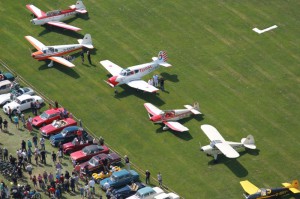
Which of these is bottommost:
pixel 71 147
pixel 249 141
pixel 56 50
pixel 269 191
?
pixel 71 147

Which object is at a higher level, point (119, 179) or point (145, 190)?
point (145, 190)

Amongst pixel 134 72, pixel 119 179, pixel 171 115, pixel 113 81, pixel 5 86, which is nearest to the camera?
pixel 119 179

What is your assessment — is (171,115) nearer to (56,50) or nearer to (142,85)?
(142,85)

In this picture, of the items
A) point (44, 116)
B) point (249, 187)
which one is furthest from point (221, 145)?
point (44, 116)

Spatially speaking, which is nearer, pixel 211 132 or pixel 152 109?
pixel 211 132

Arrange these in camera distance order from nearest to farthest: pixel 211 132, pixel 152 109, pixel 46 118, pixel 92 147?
pixel 92 147 < pixel 211 132 < pixel 46 118 < pixel 152 109

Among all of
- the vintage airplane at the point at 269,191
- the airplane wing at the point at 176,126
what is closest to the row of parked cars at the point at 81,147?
the vintage airplane at the point at 269,191

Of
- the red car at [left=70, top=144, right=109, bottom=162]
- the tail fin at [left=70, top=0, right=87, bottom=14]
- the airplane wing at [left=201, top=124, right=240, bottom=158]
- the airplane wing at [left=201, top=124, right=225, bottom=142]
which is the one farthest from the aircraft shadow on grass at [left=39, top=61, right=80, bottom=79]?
the airplane wing at [left=201, top=124, right=240, bottom=158]

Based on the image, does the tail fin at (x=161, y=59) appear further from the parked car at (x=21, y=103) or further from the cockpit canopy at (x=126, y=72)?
the parked car at (x=21, y=103)
